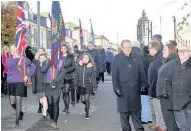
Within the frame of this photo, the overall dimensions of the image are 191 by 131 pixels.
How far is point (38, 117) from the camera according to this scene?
33.9 feet

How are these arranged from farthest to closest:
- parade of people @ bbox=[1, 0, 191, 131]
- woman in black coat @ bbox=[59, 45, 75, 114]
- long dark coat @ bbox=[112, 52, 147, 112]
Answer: woman in black coat @ bbox=[59, 45, 75, 114], long dark coat @ bbox=[112, 52, 147, 112], parade of people @ bbox=[1, 0, 191, 131]

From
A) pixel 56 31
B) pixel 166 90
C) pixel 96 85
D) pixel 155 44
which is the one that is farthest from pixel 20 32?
pixel 166 90

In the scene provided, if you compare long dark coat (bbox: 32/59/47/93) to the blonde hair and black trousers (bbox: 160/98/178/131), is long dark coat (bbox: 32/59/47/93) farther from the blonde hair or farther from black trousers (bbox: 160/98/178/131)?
black trousers (bbox: 160/98/178/131)

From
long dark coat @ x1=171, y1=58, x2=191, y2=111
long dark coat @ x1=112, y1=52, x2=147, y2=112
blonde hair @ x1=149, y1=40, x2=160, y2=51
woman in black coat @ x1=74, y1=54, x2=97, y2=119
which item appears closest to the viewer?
long dark coat @ x1=171, y1=58, x2=191, y2=111

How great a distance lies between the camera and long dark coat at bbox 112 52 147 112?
7.41 metres

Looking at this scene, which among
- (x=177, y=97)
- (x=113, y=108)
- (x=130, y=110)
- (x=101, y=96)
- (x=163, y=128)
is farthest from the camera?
(x=101, y=96)

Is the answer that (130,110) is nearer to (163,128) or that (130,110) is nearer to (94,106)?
(163,128)

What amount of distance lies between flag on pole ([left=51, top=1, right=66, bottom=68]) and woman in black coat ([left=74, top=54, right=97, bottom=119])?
0.95 metres

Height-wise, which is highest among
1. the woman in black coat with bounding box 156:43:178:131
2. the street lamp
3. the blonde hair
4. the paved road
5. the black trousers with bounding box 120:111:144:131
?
the street lamp

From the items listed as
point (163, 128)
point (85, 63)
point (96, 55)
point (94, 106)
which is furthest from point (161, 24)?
point (163, 128)

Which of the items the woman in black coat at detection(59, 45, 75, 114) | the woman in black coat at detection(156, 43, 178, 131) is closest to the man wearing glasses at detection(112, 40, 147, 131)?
the woman in black coat at detection(156, 43, 178, 131)

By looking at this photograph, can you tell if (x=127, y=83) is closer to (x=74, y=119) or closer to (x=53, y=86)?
(x=53, y=86)

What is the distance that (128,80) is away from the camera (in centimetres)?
740

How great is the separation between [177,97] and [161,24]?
65.8 feet
